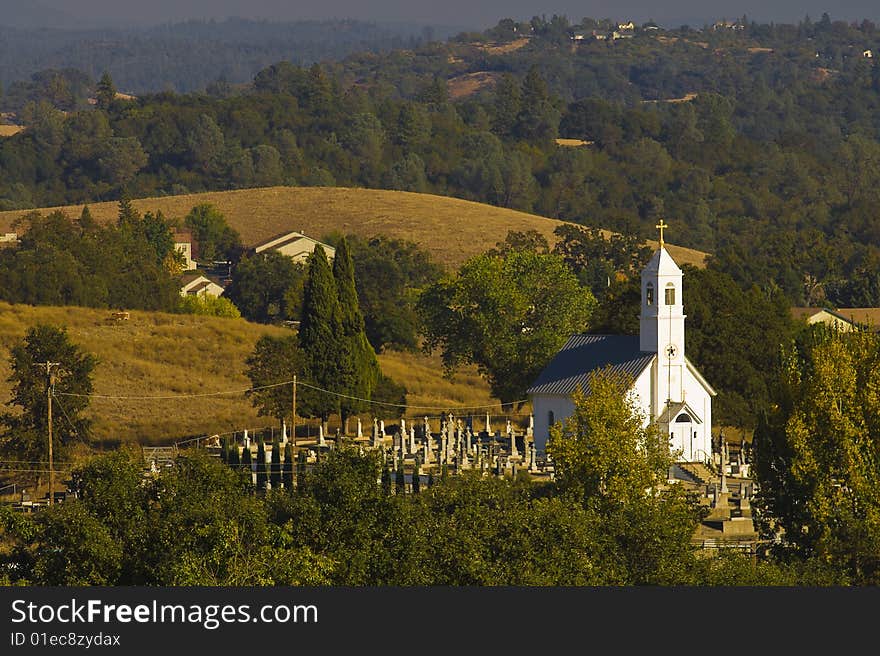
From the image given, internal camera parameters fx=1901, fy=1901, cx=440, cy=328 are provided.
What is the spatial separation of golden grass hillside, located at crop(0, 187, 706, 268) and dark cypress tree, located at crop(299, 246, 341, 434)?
5830 cm

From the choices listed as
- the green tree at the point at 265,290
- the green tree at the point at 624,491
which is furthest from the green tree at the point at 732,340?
the green tree at the point at 265,290

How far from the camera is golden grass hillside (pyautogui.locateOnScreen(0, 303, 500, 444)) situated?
224ft

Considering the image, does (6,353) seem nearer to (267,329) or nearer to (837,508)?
(267,329)

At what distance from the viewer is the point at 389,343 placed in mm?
89000

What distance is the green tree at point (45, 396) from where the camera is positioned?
53188 millimetres

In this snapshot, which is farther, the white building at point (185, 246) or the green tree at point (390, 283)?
the white building at point (185, 246)

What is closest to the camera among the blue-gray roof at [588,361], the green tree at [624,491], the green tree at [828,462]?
the green tree at [624,491]

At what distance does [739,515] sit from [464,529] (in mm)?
15792

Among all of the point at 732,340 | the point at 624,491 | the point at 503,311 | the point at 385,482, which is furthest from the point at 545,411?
the point at 385,482

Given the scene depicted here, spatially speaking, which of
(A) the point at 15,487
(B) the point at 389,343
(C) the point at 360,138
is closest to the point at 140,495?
(A) the point at 15,487

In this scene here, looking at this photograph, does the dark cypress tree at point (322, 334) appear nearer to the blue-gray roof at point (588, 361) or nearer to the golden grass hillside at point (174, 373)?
the golden grass hillside at point (174, 373)

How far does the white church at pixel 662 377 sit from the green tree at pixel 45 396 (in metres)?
13.9

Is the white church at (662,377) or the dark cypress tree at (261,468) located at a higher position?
the white church at (662,377)

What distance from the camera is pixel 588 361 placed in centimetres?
5762
